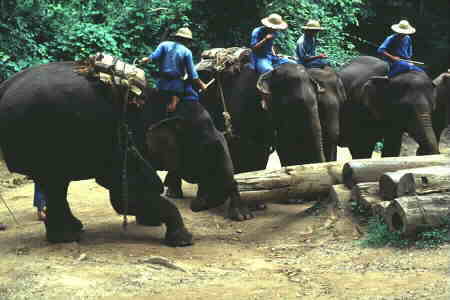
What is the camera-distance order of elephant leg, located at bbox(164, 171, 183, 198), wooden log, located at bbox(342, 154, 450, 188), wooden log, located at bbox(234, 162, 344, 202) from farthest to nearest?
elephant leg, located at bbox(164, 171, 183, 198) < wooden log, located at bbox(234, 162, 344, 202) < wooden log, located at bbox(342, 154, 450, 188)

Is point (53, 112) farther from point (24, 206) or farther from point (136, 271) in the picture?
point (24, 206)

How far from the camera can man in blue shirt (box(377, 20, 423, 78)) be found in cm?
1093

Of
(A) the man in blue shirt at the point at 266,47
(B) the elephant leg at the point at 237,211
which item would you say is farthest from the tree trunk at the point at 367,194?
(A) the man in blue shirt at the point at 266,47

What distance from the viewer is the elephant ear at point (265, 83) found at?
9.76 meters

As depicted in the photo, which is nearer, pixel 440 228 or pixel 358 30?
pixel 440 228

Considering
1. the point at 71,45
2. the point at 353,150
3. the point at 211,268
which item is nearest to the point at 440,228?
the point at 211,268

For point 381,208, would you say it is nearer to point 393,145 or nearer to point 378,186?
point 378,186

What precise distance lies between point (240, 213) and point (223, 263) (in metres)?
2.21

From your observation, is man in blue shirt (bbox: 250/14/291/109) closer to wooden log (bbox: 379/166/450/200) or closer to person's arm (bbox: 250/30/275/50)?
person's arm (bbox: 250/30/275/50)

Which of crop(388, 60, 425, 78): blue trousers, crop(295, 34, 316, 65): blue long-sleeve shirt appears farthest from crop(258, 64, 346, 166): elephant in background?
crop(388, 60, 425, 78): blue trousers

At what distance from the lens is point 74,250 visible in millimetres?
7602

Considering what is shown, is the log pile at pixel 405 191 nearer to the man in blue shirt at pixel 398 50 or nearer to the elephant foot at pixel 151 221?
the elephant foot at pixel 151 221

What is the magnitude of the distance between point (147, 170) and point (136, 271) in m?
1.51

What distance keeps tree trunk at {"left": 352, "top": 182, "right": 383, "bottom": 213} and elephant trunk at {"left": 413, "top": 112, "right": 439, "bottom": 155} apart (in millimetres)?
2403
